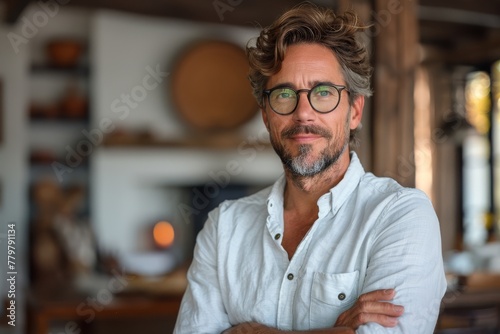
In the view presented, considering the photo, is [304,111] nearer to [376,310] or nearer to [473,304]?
[376,310]

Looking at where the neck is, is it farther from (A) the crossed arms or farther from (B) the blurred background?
(B) the blurred background

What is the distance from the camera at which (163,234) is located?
6.49 m

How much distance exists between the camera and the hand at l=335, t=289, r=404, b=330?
152 cm

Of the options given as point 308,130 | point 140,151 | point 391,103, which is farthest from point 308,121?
point 140,151

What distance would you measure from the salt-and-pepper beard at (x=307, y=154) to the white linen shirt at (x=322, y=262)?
63mm

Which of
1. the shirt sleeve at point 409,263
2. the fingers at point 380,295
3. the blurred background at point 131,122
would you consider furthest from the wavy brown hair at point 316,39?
the blurred background at point 131,122

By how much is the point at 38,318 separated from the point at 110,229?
3.36 m

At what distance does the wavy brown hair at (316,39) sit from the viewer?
175cm

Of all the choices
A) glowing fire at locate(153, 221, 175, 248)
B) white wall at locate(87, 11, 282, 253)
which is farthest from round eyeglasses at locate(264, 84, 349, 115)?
white wall at locate(87, 11, 282, 253)

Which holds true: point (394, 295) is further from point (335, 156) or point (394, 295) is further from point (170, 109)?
point (170, 109)

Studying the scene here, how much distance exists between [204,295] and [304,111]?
530 millimetres

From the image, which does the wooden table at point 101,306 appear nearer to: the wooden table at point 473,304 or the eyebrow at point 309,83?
the wooden table at point 473,304

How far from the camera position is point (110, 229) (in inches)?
272

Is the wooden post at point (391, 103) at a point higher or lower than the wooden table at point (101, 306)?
higher
